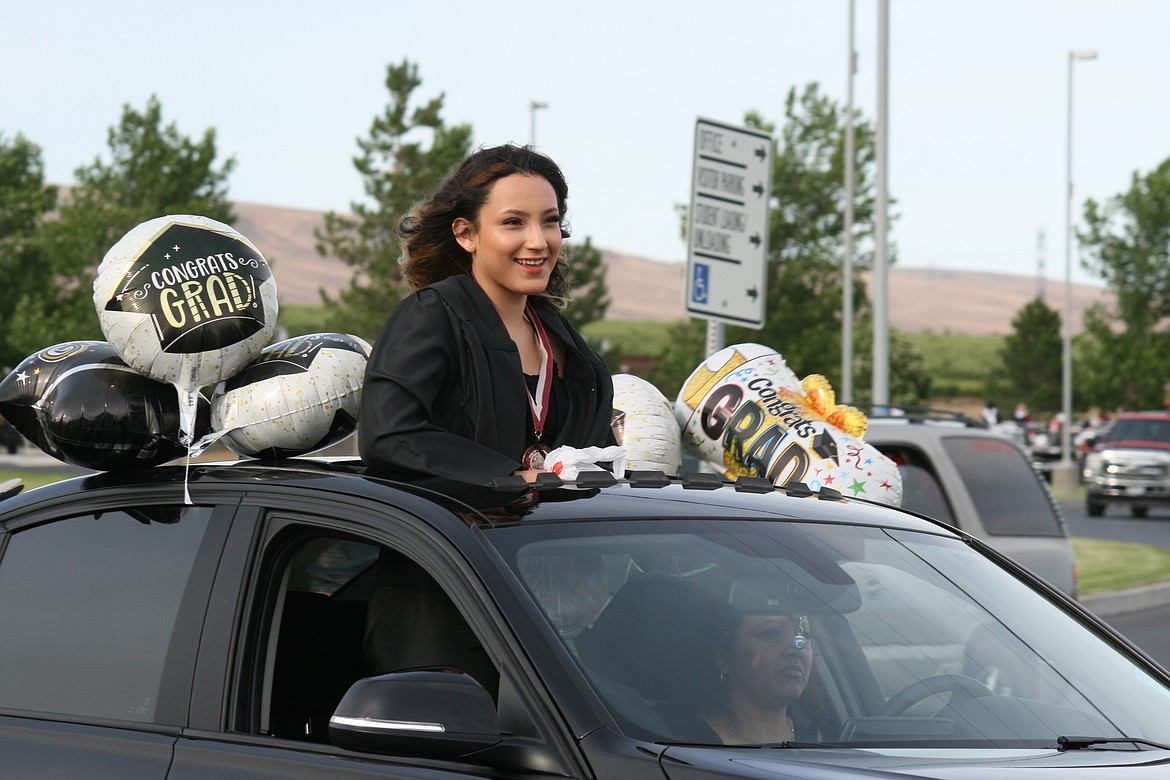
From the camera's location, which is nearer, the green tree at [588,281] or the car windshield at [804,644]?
the car windshield at [804,644]

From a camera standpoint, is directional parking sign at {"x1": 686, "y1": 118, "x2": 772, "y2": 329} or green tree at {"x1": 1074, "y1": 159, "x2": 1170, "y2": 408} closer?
directional parking sign at {"x1": 686, "y1": 118, "x2": 772, "y2": 329}

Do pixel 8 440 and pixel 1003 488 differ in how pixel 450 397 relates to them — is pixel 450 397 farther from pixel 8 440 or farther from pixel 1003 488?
pixel 8 440

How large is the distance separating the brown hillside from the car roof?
139203mm

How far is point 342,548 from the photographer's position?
3383mm

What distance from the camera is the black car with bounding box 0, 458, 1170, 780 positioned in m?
2.65

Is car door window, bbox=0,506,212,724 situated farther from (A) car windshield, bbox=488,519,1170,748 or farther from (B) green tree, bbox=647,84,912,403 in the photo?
(B) green tree, bbox=647,84,912,403

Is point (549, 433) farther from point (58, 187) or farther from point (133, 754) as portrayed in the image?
point (58, 187)

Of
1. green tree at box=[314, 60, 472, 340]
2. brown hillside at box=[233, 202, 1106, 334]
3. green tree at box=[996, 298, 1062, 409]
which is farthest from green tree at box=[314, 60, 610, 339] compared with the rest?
brown hillside at box=[233, 202, 1106, 334]

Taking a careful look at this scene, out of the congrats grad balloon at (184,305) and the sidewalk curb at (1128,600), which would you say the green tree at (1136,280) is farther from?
the congrats grad balloon at (184,305)

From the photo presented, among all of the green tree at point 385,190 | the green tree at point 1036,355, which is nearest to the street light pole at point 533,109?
the green tree at point 385,190

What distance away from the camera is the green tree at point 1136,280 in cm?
5325

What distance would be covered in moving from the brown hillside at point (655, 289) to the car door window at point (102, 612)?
13921 centimetres

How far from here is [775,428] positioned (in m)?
5.31

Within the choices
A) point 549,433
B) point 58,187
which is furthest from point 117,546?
point 58,187
